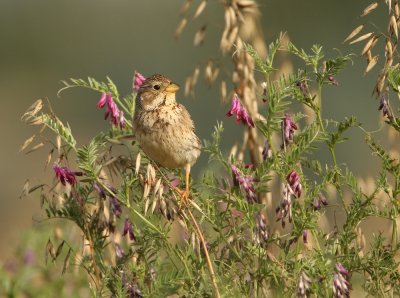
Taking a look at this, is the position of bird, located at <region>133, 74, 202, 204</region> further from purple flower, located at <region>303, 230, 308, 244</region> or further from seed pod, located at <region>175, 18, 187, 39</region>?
purple flower, located at <region>303, 230, 308, 244</region>

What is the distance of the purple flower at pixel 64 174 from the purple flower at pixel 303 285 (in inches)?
40.6

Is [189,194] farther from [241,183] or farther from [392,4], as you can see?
[392,4]

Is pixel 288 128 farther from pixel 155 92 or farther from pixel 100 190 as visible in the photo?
pixel 155 92

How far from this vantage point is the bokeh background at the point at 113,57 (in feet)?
42.3

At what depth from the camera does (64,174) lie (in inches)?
156

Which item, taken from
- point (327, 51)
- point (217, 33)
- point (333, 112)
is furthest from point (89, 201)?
point (217, 33)

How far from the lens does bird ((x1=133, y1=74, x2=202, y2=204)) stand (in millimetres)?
4699

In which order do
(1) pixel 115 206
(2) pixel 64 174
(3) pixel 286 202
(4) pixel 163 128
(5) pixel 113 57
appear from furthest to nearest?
(5) pixel 113 57, (4) pixel 163 128, (1) pixel 115 206, (2) pixel 64 174, (3) pixel 286 202

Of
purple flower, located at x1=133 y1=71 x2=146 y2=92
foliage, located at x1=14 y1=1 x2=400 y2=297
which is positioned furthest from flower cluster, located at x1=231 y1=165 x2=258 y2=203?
purple flower, located at x1=133 y1=71 x2=146 y2=92

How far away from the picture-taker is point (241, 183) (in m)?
3.88

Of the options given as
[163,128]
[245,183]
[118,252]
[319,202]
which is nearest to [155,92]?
[163,128]

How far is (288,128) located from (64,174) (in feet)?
2.87

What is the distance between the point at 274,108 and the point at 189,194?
593 mm

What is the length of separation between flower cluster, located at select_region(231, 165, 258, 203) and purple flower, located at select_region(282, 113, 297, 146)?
205mm
